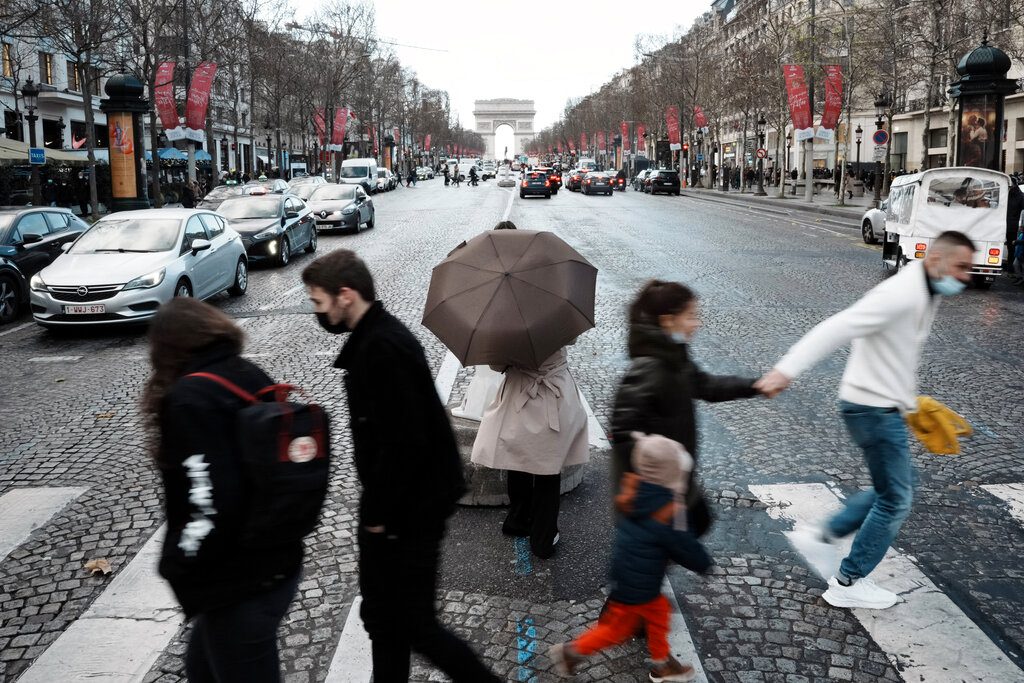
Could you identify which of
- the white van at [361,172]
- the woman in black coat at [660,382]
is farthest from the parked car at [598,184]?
the woman in black coat at [660,382]

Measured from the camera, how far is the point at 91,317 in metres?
11.6

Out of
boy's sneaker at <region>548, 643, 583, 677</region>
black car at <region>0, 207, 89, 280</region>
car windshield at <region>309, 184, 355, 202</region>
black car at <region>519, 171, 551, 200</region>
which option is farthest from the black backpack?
black car at <region>519, 171, 551, 200</region>

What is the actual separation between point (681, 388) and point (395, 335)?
3.53 ft

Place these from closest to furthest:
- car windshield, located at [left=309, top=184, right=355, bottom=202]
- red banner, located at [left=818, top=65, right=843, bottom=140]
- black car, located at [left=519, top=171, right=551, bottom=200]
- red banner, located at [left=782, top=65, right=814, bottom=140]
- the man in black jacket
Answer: the man in black jacket < car windshield, located at [left=309, top=184, right=355, bottom=202] < red banner, located at [left=782, top=65, right=814, bottom=140] < red banner, located at [left=818, top=65, right=843, bottom=140] < black car, located at [left=519, top=171, right=551, bottom=200]

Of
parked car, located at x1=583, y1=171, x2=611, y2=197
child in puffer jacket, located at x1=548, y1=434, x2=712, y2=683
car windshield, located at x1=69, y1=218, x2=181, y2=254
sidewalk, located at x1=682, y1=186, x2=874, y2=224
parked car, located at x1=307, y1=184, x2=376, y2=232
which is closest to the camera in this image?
child in puffer jacket, located at x1=548, y1=434, x2=712, y2=683

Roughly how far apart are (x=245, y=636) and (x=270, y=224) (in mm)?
17273

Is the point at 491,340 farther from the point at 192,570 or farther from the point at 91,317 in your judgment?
the point at 91,317

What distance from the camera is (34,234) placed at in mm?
14672

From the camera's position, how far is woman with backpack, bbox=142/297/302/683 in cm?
257

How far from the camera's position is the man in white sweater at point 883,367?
401cm

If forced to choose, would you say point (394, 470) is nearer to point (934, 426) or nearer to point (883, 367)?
point (883, 367)

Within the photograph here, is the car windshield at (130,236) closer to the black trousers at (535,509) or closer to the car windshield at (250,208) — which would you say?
the car windshield at (250,208)

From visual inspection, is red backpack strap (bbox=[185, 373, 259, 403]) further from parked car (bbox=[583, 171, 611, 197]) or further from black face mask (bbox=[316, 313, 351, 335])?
parked car (bbox=[583, 171, 611, 197])

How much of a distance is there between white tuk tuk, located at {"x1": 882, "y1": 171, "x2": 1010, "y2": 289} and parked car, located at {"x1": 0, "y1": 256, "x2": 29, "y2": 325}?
1308cm
